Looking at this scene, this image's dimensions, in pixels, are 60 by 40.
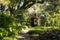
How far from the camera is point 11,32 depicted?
15.8 m

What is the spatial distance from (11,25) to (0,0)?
9.82ft

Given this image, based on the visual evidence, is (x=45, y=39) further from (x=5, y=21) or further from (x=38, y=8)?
(x=38, y=8)

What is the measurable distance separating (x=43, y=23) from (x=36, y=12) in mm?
4297

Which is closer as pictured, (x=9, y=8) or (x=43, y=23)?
(x=9, y=8)

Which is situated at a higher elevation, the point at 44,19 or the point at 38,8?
the point at 38,8

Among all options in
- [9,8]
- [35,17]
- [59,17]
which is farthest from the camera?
[35,17]

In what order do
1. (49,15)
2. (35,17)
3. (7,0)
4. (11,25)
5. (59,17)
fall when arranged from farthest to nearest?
(35,17)
(49,15)
(59,17)
(11,25)
(7,0)

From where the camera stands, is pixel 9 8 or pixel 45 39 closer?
pixel 45 39

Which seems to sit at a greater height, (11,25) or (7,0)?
(7,0)

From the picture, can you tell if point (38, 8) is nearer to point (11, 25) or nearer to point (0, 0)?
point (11, 25)

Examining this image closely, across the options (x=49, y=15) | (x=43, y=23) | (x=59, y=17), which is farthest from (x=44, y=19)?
(x=59, y=17)

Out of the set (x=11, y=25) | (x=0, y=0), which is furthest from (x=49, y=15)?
(x=0, y=0)

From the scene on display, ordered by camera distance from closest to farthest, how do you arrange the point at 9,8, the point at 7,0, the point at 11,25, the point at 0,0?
the point at 0,0
the point at 7,0
the point at 11,25
the point at 9,8

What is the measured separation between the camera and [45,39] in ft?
51.0
